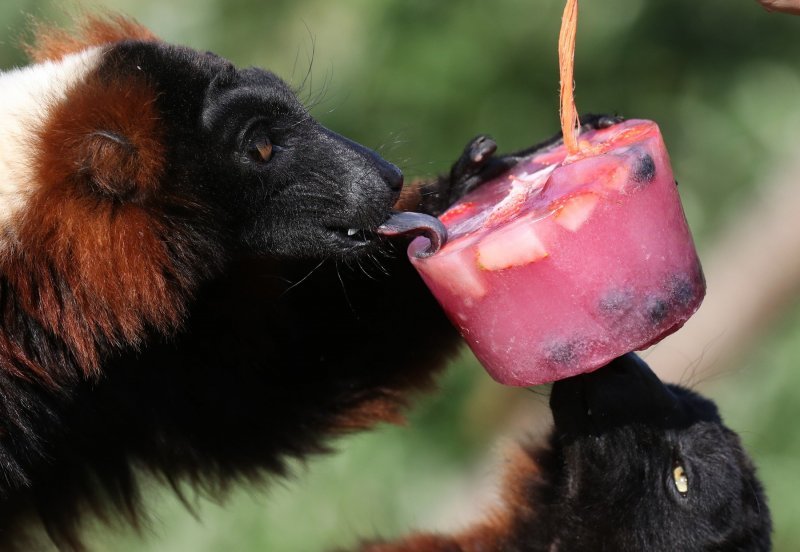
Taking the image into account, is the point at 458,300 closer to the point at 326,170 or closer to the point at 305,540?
the point at 326,170

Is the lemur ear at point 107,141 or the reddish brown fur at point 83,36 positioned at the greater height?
the reddish brown fur at point 83,36

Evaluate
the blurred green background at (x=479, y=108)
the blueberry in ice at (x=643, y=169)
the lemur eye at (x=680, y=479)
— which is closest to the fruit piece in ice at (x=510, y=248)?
the blueberry in ice at (x=643, y=169)

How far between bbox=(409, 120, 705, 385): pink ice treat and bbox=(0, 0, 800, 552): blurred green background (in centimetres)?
312

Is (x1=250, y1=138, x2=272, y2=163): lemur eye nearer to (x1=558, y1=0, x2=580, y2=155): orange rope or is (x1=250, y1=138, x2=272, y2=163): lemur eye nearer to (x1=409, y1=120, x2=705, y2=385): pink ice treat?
(x1=409, y1=120, x2=705, y2=385): pink ice treat

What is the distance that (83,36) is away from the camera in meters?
3.00

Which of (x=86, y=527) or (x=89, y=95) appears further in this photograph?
(x=86, y=527)

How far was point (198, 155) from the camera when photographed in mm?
2590

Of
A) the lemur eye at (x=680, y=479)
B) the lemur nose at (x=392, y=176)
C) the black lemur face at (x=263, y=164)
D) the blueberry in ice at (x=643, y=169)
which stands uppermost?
the black lemur face at (x=263, y=164)

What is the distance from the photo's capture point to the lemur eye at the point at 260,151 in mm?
2623

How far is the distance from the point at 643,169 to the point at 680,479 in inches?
38.2

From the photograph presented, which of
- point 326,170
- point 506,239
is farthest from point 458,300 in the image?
point 326,170

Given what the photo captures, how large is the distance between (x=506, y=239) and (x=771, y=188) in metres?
4.01

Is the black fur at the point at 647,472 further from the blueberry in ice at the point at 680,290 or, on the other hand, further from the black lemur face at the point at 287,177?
the black lemur face at the point at 287,177

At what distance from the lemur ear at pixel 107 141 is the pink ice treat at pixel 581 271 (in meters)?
0.66
